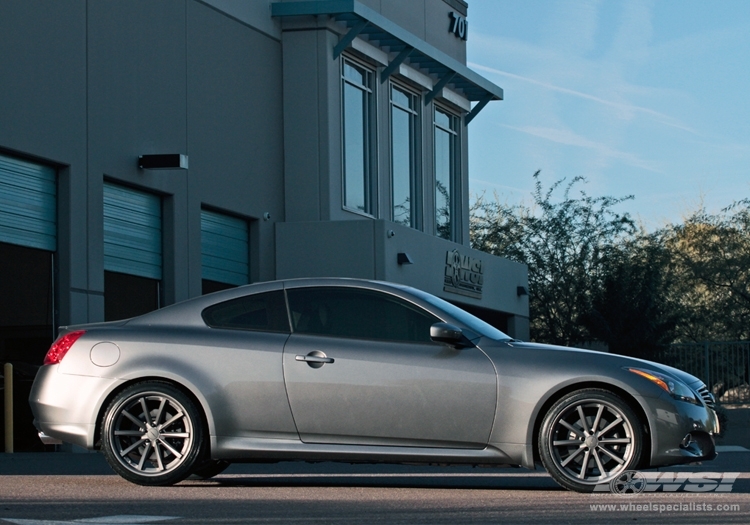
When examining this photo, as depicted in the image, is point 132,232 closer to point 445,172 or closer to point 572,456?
point 572,456

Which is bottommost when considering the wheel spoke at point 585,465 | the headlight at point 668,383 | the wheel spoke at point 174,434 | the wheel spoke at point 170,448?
the wheel spoke at point 585,465

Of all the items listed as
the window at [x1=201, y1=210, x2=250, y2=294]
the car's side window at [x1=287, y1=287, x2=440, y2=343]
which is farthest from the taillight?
the window at [x1=201, y1=210, x2=250, y2=294]

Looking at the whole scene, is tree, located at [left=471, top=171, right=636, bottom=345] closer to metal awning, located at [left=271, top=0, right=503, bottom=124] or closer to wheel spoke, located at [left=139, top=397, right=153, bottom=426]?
metal awning, located at [left=271, top=0, right=503, bottom=124]

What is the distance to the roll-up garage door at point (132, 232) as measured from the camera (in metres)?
19.2

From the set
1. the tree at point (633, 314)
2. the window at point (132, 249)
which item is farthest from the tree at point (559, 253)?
the window at point (132, 249)

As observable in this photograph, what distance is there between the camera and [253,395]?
9031mm

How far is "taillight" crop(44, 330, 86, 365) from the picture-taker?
940cm

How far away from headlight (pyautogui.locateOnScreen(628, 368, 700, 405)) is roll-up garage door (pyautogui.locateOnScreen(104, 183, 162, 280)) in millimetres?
11664

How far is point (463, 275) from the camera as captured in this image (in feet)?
96.1

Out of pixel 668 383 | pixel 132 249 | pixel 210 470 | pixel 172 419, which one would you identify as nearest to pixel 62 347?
pixel 172 419

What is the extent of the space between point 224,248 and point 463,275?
7949mm

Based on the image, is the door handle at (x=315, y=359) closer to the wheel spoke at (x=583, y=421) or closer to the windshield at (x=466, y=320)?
the windshield at (x=466, y=320)

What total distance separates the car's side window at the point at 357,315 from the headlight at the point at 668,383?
1460 millimetres

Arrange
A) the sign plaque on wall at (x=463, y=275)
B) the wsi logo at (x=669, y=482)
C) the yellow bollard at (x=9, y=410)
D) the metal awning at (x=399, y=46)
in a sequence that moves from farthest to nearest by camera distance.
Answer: the sign plaque on wall at (x=463, y=275), the metal awning at (x=399, y=46), the yellow bollard at (x=9, y=410), the wsi logo at (x=669, y=482)
